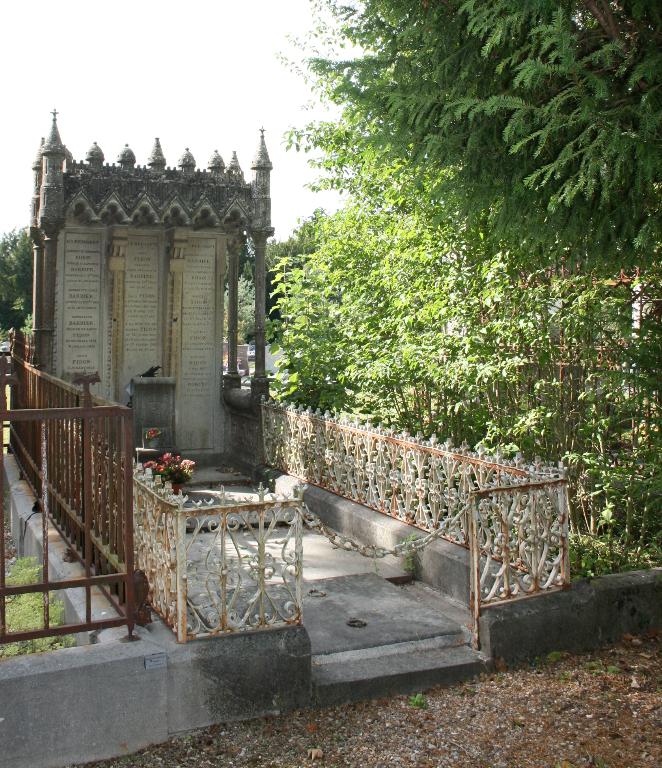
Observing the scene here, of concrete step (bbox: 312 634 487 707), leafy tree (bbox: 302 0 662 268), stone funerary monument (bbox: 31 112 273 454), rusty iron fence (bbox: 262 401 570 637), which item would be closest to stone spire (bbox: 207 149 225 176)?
stone funerary monument (bbox: 31 112 273 454)

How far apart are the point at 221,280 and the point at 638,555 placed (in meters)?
7.67

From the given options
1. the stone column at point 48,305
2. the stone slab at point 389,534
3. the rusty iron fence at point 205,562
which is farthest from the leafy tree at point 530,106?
the stone column at point 48,305

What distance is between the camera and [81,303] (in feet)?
39.3

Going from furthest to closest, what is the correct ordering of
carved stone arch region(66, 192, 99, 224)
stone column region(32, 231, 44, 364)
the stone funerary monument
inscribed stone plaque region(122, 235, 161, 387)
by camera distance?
inscribed stone plaque region(122, 235, 161, 387), stone column region(32, 231, 44, 364), the stone funerary monument, carved stone arch region(66, 192, 99, 224)

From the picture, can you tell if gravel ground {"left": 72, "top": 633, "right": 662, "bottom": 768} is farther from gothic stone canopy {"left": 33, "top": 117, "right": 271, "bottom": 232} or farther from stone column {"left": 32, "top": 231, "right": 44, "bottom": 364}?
gothic stone canopy {"left": 33, "top": 117, "right": 271, "bottom": 232}

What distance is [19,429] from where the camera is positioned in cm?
1098

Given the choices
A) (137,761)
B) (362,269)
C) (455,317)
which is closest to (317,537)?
(455,317)

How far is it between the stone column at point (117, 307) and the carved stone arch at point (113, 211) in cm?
55

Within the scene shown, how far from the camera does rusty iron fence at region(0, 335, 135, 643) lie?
4707 mm

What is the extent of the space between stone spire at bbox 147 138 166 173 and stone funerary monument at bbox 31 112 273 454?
0.02 metres

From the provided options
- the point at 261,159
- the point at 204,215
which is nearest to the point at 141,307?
the point at 204,215

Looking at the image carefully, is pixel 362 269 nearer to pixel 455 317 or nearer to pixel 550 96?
pixel 455 317

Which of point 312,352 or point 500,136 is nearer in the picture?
point 500,136

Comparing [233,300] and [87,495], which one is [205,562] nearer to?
[87,495]
